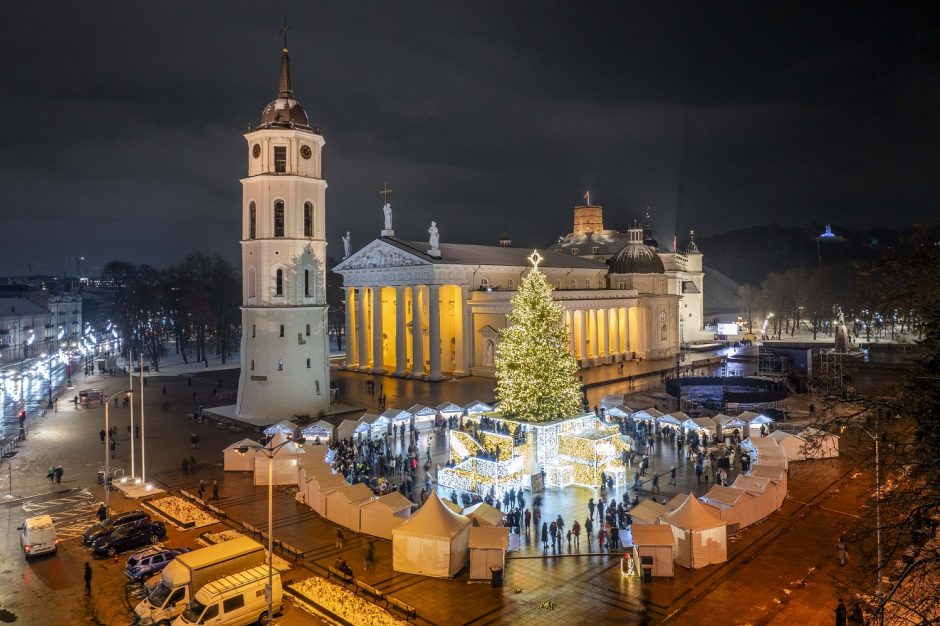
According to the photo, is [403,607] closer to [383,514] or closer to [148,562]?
[383,514]

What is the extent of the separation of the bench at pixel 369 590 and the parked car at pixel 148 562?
513 cm

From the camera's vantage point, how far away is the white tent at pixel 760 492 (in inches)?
834

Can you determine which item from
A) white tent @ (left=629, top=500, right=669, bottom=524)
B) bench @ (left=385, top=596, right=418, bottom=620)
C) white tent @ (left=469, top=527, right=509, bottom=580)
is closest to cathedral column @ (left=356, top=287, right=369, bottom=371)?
white tent @ (left=629, top=500, right=669, bottom=524)

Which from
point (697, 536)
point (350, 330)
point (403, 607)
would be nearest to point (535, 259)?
point (697, 536)

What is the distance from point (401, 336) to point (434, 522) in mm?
38605

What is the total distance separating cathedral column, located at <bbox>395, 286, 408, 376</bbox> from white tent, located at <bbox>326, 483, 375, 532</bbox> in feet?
109

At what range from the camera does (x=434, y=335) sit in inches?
2104

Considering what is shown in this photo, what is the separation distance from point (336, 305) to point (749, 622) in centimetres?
7562

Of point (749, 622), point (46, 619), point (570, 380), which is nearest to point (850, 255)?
point (570, 380)

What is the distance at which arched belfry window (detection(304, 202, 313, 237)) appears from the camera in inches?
1494

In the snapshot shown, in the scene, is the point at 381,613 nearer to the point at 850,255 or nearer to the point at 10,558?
the point at 10,558

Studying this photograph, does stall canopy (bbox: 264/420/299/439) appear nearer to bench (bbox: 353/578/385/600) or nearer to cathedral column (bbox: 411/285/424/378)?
bench (bbox: 353/578/385/600)

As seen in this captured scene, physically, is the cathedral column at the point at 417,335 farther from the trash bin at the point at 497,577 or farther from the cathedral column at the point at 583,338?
the trash bin at the point at 497,577

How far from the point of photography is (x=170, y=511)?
23.0m
